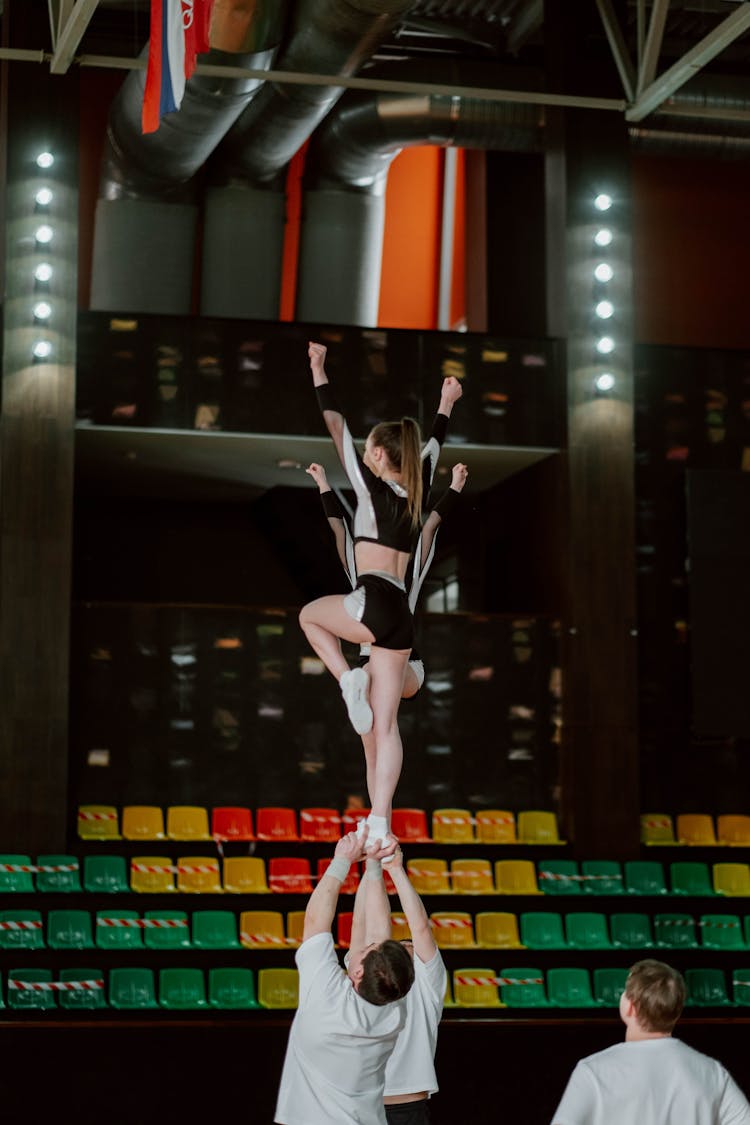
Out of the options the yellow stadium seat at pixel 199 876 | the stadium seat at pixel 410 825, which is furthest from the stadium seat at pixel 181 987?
the stadium seat at pixel 410 825

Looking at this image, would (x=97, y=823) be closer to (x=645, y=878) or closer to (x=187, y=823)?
(x=187, y=823)

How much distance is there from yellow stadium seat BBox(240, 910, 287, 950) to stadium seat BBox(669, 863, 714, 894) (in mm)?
3347

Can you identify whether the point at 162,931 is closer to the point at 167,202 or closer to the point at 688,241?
the point at 167,202

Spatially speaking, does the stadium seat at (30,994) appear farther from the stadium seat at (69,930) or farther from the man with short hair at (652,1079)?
the man with short hair at (652,1079)

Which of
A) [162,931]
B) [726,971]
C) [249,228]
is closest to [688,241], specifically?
[249,228]

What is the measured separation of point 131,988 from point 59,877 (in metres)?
1.21

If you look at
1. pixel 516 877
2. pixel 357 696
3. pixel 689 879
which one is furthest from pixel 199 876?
pixel 357 696

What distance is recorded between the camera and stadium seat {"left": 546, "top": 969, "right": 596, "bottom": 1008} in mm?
11555

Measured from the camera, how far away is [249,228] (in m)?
14.8

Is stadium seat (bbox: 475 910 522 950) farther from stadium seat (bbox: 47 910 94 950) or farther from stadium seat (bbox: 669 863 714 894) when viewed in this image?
stadium seat (bbox: 47 910 94 950)

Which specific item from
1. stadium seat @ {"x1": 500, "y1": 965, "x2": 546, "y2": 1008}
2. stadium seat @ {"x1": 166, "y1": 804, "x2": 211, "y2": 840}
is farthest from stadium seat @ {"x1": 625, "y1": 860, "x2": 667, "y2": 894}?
stadium seat @ {"x1": 166, "y1": 804, "x2": 211, "y2": 840}

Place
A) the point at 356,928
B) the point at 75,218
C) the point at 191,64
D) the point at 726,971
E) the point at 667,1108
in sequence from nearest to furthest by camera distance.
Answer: the point at 667,1108
the point at 356,928
the point at 191,64
the point at 726,971
the point at 75,218

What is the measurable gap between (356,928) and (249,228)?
10.7m

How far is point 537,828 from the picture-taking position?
43.4 feet
